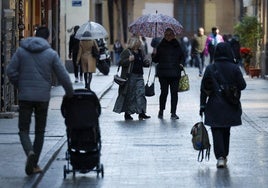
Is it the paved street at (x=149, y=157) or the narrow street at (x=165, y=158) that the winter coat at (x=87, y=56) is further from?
the narrow street at (x=165, y=158)

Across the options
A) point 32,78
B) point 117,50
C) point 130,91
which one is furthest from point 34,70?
point 117,50

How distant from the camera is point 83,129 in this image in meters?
13.0

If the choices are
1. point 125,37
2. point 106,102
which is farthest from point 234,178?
point 125,37

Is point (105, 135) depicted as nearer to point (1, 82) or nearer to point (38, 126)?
point (1, 82)

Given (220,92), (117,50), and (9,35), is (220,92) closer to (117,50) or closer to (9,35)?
(9,35)

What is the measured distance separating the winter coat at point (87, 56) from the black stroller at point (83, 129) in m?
16.1

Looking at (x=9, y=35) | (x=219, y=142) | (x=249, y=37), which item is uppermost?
(x=9, y=35)

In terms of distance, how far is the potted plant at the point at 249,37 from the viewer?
41.3 metres

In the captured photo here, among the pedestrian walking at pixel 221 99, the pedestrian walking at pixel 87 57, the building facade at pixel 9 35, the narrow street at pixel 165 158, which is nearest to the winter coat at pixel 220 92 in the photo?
the pedestrian walking at pixel 221 99

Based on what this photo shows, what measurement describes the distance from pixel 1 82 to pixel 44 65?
26.9 feet

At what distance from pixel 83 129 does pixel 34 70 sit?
3.20 ft

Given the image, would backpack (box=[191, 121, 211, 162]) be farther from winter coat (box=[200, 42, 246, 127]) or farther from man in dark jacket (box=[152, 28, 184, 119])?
man in dark jacket (box=[152, 28, 184, 119])

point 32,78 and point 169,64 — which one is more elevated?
point 32,78

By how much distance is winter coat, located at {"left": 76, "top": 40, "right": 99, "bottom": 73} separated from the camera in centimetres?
2917
